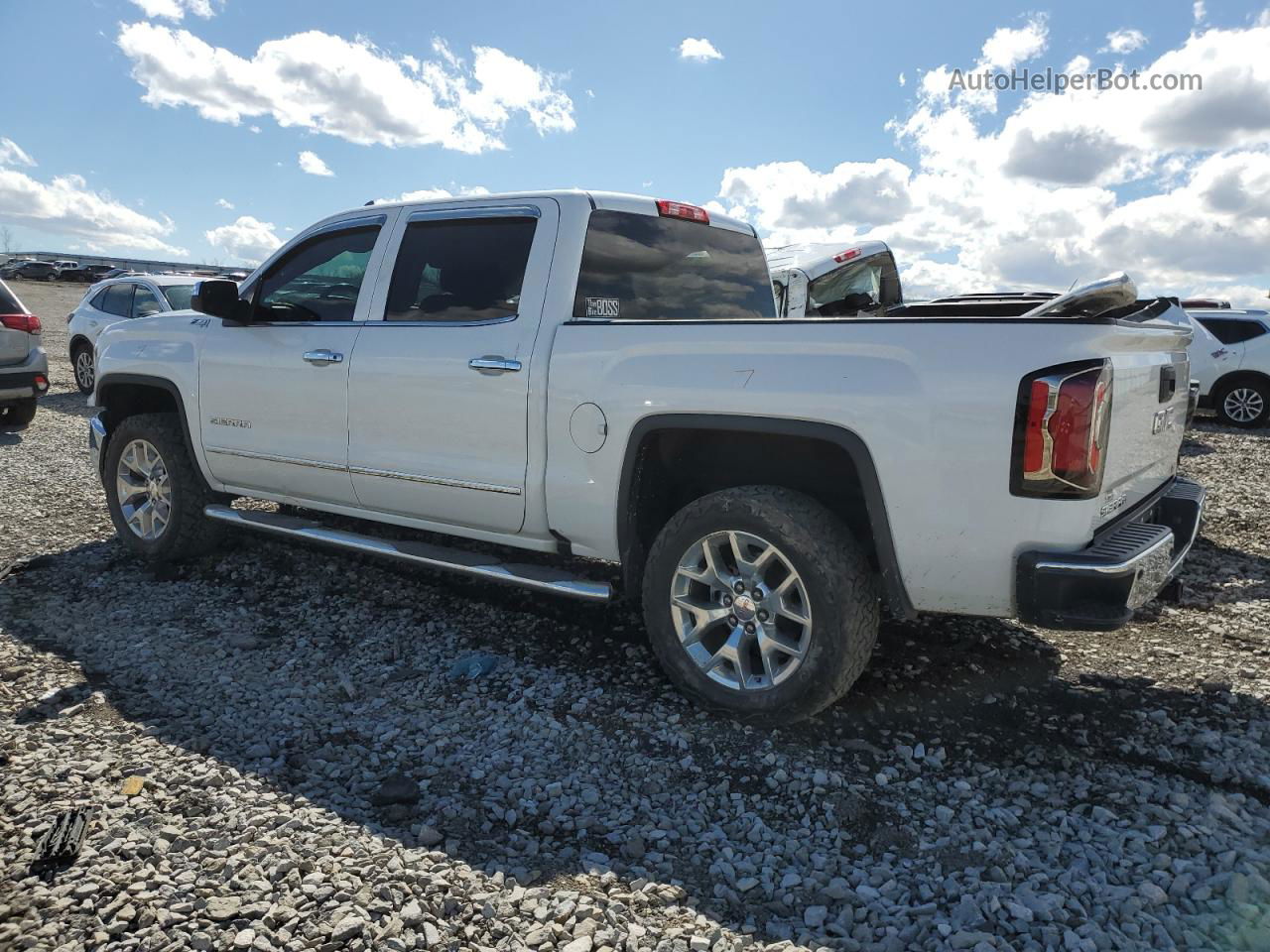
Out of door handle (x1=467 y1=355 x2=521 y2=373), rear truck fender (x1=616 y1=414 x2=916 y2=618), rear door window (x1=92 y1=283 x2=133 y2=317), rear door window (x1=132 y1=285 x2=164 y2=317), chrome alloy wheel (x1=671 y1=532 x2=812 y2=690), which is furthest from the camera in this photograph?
rear door window (x1=92 y1=283 x2=133 y2=317)

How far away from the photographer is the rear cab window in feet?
13.2

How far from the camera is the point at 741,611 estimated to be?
341cm

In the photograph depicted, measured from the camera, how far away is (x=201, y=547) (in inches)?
211

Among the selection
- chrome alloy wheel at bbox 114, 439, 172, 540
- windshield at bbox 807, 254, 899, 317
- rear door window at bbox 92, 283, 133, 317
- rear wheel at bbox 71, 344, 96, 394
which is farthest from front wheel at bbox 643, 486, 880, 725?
rear wheel at bbox 71, 344, 96, 394

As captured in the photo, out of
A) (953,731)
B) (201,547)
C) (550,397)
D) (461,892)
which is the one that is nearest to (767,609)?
(953,731)

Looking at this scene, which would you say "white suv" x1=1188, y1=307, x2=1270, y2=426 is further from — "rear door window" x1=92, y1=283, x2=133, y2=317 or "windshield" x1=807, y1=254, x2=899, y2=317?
"rear door window" x1=92, y1=283, x2=133, y2=317

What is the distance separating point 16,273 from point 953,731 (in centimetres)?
6852

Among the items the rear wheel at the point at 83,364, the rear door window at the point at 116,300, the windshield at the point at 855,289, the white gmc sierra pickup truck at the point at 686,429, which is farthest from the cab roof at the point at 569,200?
the rear wheel at the point at 83,364

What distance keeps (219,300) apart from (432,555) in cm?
183

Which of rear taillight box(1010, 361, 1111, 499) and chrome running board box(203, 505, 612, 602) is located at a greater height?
rear taillight box(1010, 361, 1111, 499)

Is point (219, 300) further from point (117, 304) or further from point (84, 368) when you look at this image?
point (84, 368)

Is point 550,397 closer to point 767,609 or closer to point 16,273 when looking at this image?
point 767,609

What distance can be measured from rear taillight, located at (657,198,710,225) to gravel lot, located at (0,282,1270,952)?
2042 millimetres

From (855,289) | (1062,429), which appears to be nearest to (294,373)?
(1062,429)
